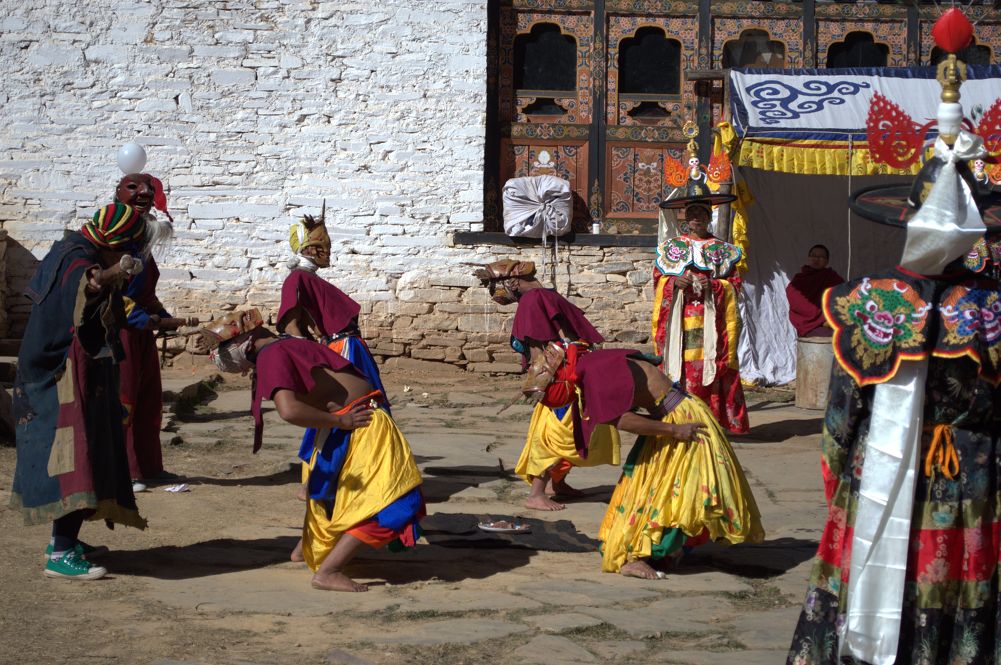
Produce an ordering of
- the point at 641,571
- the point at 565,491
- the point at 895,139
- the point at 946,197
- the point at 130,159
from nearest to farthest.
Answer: the point at 946,197
the point at 895,139
the point at 641,571
the point at 565,491
the point at 130,159

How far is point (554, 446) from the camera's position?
660 cm

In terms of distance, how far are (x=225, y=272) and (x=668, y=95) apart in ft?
17.0

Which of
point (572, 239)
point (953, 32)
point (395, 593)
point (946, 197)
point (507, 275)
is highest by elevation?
point (953, 32)

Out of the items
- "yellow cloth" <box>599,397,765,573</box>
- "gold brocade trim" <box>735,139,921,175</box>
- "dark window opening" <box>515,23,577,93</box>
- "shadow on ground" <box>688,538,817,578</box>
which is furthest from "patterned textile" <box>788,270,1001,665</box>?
"dark window opening" <box>515,23,577,93</box>

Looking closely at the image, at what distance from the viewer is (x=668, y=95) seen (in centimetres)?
1315

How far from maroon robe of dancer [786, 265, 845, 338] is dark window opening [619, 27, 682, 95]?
2.56 meters

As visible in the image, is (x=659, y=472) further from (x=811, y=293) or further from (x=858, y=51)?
(x=858, y=51)

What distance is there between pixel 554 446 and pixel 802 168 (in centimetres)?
540

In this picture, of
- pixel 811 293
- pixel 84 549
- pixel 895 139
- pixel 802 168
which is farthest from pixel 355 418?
pixel 811 293

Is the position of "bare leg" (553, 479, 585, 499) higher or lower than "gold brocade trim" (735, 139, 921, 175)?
lower

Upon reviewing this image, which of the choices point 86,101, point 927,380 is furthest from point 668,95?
point 927,380

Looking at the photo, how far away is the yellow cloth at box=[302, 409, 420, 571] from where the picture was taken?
4941 millimetres

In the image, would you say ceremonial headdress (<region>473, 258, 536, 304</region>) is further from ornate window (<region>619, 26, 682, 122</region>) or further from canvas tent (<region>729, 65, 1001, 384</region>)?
ornate window (<region>619, 26, 682, 122</region>)

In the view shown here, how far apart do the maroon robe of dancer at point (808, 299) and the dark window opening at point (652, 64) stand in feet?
8.39
